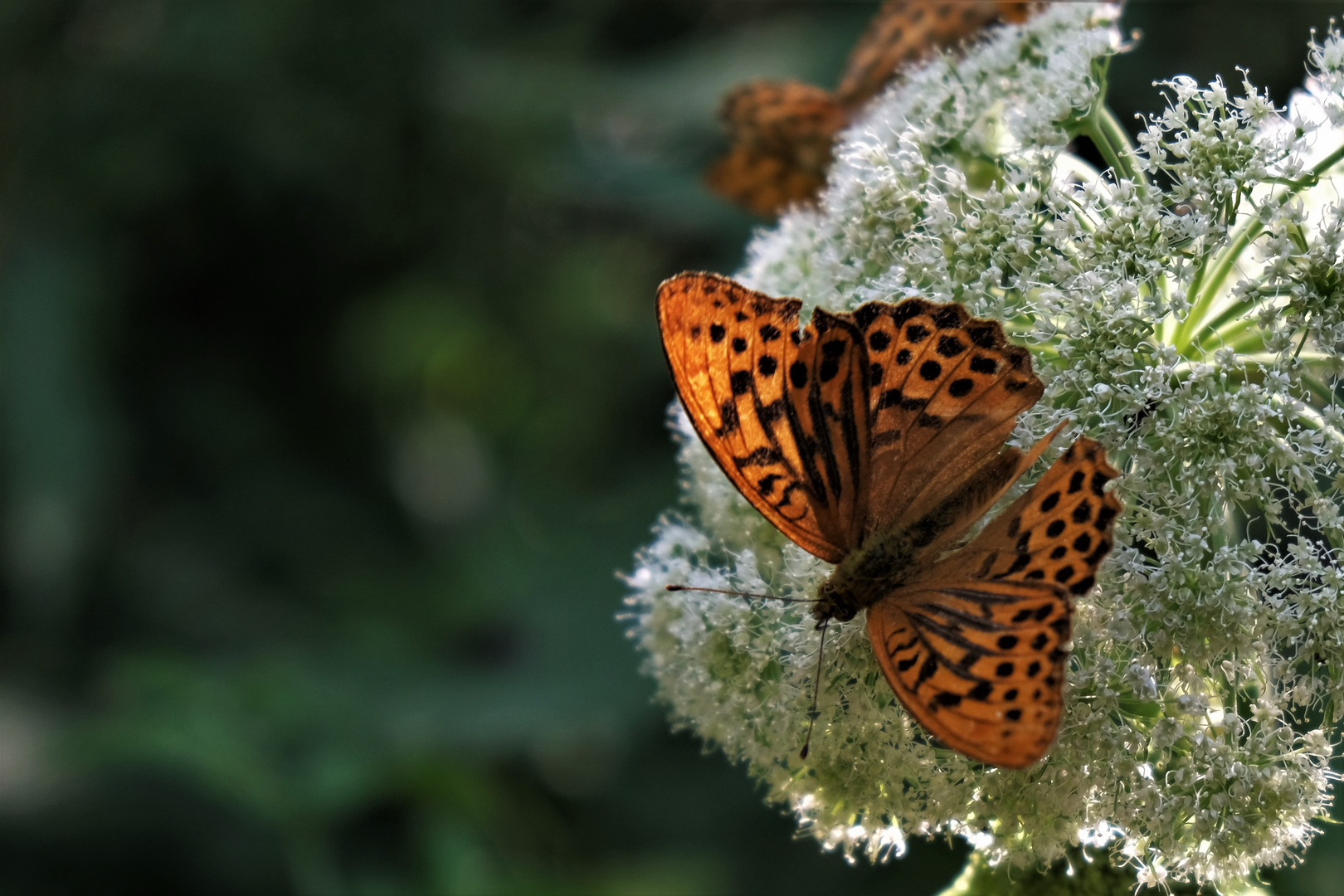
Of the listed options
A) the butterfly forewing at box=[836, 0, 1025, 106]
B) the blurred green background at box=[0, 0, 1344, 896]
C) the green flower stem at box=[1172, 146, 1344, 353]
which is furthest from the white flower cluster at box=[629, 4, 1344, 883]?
the blurred green background at box=[0, 0, 1344, 896]

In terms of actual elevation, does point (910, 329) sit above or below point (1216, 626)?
above

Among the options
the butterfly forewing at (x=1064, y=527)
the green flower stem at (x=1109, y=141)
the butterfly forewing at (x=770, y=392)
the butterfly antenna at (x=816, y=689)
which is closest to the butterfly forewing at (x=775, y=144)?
the green flower stem at (x=1109, y=141)

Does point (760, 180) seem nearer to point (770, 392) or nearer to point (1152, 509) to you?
point (770, 392)

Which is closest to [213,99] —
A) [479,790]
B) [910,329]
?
[479,790]

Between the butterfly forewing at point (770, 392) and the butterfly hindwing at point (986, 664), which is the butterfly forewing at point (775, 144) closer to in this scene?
the butterfly forewing at point (770, 392)

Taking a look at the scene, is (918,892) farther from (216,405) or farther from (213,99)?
(213,99)

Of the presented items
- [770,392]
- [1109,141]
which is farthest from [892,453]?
[1109,141]
